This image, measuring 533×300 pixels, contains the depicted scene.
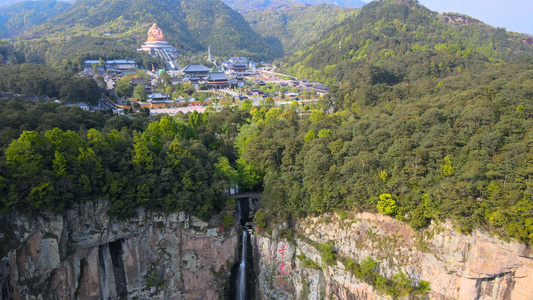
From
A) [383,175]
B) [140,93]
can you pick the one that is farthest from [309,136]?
[140,93]

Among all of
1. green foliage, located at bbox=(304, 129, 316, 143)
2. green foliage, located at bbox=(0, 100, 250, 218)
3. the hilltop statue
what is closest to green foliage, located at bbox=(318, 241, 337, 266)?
green foliage, located at bbox=(0, 100, 250, 218)

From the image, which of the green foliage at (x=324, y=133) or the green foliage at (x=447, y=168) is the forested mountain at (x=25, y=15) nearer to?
the green foliage at (x=324, y=133)

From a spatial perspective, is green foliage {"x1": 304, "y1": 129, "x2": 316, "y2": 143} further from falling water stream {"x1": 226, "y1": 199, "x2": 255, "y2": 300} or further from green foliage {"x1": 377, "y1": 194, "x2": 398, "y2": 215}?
green foliage {"x1": 377, "y1": 194, "x2": 398, "y2": 215}

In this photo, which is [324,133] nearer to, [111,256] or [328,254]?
[328,254]

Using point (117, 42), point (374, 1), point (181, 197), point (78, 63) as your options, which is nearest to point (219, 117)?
point (181, 197)

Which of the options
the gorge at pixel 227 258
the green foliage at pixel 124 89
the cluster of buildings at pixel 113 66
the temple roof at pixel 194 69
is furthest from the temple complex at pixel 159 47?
the gorge at pixel 227 258
